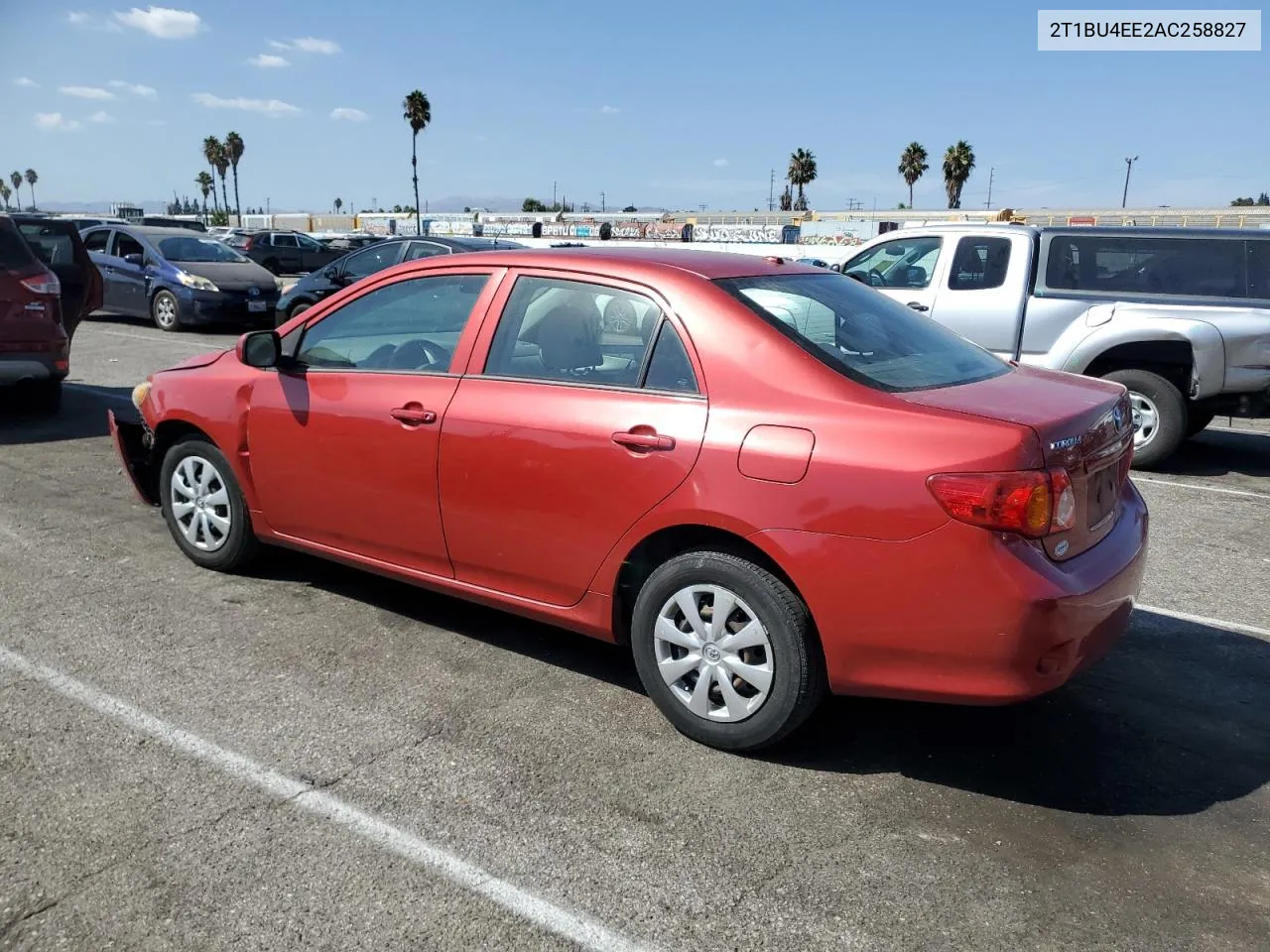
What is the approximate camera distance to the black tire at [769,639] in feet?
10.9

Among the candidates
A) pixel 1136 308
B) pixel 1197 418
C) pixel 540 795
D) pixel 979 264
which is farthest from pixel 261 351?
pixel 1197 418

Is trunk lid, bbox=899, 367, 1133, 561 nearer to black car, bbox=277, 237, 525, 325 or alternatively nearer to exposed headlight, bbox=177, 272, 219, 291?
black car, bbox=277, 237, 525, 325

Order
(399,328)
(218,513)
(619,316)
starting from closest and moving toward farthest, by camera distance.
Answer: (619,316) < (399,328) < (218,513)

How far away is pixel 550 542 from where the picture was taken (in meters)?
3.82

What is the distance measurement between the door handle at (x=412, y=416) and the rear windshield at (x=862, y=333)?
1.24 m

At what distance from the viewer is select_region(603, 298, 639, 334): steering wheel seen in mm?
3793

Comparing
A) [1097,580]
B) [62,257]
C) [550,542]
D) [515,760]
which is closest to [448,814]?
[515,760]

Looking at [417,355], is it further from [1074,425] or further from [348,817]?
[1074,425]

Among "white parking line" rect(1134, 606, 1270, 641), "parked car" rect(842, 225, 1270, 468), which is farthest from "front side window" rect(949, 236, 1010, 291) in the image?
"white parking line" rect(1134, 606, 1270, 641)

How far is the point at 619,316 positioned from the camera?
383 cm

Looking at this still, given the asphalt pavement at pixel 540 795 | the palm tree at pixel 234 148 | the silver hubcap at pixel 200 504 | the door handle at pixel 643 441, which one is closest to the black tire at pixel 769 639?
the asphalt pavement at pixel 540 795

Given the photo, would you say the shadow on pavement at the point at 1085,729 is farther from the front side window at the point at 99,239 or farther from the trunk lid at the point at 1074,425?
the front side window at the point at 99,239

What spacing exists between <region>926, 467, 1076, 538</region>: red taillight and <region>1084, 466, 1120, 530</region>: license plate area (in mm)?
338

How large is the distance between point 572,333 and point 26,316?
646 cm
